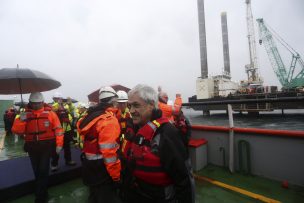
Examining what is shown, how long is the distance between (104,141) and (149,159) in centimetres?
74

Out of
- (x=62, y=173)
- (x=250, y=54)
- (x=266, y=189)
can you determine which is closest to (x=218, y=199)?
(x=266, y=189)

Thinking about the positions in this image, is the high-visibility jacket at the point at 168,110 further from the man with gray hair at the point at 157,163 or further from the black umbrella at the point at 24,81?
the black umbrella at the point at 24,81

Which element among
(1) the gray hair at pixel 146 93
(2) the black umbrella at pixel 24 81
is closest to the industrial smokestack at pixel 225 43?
(2) the black umbrella at pixel 24 81

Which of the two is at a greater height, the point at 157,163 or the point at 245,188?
the point at 157,163

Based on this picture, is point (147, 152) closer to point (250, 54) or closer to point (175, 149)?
point (175, 149)

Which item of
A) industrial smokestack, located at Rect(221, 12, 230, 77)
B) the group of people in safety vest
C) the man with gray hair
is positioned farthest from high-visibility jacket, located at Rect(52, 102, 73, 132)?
industrial smokestack, located at Rect(221, 12, 230, 77)

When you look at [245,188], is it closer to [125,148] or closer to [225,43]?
[125,148]

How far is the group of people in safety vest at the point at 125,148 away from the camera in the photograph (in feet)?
4.25

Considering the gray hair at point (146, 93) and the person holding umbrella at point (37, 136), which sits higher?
the gray hair at point (146, 93)

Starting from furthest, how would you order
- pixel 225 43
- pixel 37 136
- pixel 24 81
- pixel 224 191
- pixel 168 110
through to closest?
pixel 225 43
pixel 24 81
pixel 168 110
pixel 224 191
pixel 37 136

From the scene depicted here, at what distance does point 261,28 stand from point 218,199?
54261 mm

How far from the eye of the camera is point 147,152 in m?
1.31

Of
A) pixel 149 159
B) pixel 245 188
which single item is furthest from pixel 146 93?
pixel 245 188

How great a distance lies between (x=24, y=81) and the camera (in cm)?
363
